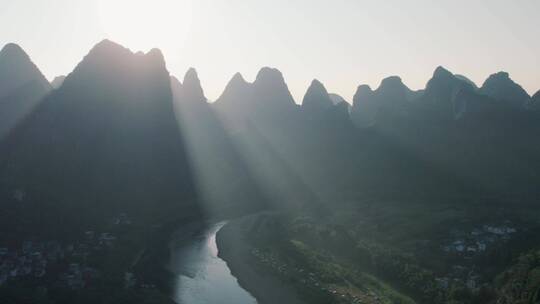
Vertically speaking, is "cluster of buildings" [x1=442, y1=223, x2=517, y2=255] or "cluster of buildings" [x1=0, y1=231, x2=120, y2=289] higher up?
"cluster of buildings" [x1=442, y1=223, x2=517, y2=255]

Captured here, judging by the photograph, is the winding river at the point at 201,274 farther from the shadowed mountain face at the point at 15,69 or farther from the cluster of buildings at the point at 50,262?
the shadowed mountain face at the point at 15,69

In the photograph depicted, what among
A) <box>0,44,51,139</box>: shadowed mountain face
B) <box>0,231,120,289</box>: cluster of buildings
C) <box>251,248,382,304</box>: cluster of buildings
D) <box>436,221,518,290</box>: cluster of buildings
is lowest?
<box>0,231,120,289</box>: cluster of buildings

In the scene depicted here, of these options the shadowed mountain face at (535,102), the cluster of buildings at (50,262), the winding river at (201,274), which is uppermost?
the shadowed mountain face at (535,102)

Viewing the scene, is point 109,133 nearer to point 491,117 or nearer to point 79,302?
point 79,302

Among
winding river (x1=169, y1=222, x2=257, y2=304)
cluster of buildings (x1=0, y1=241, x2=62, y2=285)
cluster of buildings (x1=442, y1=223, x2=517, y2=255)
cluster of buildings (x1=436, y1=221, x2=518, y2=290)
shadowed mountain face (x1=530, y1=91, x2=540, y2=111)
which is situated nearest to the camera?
cluster of buildings (x1=0, y1=241, x2=62, y2=285)

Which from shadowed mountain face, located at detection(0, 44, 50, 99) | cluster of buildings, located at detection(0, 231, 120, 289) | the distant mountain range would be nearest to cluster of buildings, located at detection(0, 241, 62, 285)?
cluster of buildings, located at detection(0, 231, 120, 289)

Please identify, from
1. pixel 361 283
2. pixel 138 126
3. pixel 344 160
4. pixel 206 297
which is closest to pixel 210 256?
pixel 206 297

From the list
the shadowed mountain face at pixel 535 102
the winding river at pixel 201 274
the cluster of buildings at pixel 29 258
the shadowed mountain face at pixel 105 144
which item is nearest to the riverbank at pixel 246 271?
the winding river at pixel 201 274

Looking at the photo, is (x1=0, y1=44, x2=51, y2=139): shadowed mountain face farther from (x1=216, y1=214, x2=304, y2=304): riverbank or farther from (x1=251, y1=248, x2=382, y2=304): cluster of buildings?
(x1=251, y1=248, x2=382, y2=304): cluster of buildings
